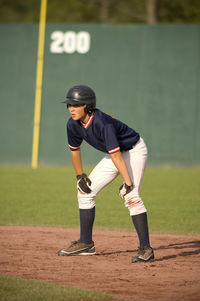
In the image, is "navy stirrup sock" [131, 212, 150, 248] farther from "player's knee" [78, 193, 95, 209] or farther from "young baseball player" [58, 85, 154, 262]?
"player's knee" [78, 193, 95, 209]

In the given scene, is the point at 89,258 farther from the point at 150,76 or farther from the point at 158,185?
the point at 150,76

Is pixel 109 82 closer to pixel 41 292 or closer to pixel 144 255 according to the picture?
pixel 144 255

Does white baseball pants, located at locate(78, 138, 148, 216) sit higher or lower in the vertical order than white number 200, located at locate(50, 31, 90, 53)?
lower

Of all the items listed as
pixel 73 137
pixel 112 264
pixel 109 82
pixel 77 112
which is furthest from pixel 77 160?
pixel 109 82

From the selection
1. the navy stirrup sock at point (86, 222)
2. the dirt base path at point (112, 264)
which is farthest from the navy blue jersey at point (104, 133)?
the dirt base path at point (112, 264)

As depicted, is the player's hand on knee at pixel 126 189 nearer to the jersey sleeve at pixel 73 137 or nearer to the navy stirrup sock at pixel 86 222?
the navy stirrup sock at pixel 86 222

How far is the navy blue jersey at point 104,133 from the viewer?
5.36 meters

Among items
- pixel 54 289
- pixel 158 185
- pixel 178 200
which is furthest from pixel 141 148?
pixel 158 185

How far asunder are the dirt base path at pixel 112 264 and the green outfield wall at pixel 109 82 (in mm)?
9383

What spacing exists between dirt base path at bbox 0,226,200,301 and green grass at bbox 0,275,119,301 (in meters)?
0.19

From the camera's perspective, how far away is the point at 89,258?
5.80 meters

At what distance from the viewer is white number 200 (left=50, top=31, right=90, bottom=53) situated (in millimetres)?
17062

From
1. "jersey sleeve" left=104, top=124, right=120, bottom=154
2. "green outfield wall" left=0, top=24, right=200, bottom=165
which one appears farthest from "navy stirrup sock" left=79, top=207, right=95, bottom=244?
"green outfield wall" left=0, top=24, right=200, bottom=165

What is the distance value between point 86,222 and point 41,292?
5.27 feet
